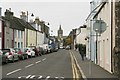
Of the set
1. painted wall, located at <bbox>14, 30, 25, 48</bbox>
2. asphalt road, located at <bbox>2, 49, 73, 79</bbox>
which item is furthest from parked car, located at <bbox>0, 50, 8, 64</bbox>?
painted wall, located at <bbox>14, 30, 25, 48</bbox>

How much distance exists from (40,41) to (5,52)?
222 feet

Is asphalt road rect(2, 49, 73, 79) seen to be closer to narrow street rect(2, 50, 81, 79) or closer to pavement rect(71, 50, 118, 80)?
narrow street rect(2, 50, 81, 79)

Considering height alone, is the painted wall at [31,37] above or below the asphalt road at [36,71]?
above

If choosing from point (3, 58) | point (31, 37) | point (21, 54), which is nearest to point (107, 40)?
point (3, 58)

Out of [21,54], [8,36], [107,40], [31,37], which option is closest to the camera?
[107,40]

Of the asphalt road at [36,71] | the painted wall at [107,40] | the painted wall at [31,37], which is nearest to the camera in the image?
the asphalt road at [36,71]

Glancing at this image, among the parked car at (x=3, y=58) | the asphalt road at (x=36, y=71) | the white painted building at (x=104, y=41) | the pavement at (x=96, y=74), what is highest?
the white painted building at (x=104, y=41)

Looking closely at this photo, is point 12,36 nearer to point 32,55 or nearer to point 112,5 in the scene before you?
point 32,55

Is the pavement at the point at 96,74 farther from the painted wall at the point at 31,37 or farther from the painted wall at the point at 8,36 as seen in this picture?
the painted wall at the point at 31,37

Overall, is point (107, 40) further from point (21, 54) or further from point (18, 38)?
point (18, 38)

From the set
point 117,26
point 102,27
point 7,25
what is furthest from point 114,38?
point 7,25

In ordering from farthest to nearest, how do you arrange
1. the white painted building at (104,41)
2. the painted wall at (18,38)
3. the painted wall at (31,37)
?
the painted wall at (31,37) < the painted wall at (18,38) < the white painted building at (104,41)

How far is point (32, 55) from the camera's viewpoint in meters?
47.4

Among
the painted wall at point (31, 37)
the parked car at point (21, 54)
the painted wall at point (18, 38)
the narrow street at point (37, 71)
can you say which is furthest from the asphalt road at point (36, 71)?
the painted wall at point (31, 37)
